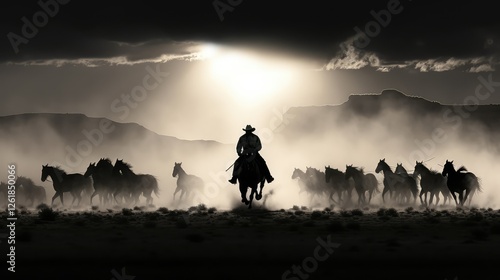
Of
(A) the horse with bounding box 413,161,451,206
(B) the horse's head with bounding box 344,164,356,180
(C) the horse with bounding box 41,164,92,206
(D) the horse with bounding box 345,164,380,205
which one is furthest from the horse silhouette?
(A) the horse with bounding box 413,161,451,206

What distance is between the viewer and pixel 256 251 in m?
19.2

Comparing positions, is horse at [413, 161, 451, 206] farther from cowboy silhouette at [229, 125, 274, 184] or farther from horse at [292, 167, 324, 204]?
cowboy silhouette at [229, 125, 274, 184]

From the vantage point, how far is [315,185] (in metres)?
50.7

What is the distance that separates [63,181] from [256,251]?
25.1m

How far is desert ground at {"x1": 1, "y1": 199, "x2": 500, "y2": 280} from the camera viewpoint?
16.5 m

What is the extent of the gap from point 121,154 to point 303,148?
119 feet

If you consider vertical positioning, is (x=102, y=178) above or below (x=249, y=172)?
above

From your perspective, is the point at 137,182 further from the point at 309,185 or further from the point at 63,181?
the point at 309,185

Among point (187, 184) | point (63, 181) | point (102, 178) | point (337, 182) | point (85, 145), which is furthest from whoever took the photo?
point (85, 145)

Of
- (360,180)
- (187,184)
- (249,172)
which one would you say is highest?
(360,180)

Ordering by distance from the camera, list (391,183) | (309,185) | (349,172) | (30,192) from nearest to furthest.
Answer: (349,172)
(391,183)
(309,185)
(30,192)

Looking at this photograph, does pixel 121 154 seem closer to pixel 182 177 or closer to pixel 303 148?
pixel 303 148

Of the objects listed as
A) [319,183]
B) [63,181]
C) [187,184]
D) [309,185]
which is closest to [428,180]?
[319,183]

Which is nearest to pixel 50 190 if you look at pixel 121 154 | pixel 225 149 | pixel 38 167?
pixel 38 167
